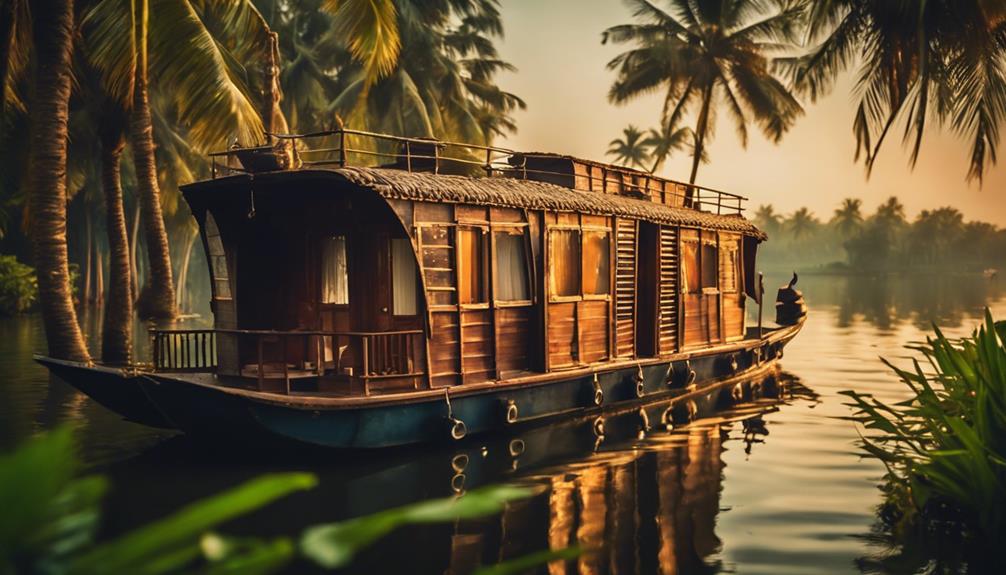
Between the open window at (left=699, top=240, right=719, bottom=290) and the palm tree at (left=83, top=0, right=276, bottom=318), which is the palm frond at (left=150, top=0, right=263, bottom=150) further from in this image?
the open window at (left=699, top=240, right=719, bottom=290)

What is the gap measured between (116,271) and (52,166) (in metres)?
3.83

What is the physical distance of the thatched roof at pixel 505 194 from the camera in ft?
30.6

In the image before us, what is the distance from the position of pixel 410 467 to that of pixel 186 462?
2.35 m

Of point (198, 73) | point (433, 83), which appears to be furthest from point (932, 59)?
point (433, 83)

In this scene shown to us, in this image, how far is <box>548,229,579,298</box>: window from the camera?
11.5 meters

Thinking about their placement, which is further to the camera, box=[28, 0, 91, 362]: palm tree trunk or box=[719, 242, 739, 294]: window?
box=[719, 242, 739, 294]: window

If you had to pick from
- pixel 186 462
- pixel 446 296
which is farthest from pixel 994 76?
pixel 186 462

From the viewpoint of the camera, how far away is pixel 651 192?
15.2 m

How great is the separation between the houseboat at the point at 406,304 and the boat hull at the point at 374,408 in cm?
2

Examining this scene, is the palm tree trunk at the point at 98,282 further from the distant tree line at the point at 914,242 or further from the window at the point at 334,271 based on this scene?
the distant tree line at the point at 914,242

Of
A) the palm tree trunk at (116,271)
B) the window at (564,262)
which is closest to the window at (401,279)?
the window at (564,262)

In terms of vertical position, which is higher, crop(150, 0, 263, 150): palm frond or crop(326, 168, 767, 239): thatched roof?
crop(150, 0, 263, 150): palm frond

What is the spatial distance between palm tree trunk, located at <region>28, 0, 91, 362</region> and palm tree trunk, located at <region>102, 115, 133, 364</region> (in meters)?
2.45

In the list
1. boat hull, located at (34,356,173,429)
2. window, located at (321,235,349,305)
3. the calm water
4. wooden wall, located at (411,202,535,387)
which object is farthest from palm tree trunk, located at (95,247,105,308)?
wooden wall, located at (411,202,535,387)
